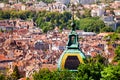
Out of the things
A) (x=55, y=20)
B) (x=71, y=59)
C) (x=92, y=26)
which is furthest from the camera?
(x=55, y=20)

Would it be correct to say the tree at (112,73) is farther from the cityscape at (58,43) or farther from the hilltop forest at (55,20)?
the hilltop forest at (55,20)

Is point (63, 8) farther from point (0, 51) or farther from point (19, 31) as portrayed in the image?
point (0, 51)

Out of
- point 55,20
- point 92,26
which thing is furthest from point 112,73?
point 55,20

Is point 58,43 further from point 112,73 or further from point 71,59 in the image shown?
point 112,73

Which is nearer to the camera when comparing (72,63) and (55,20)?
(72,63)

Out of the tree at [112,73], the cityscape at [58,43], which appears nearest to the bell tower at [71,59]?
the cityscape at [58,43]
